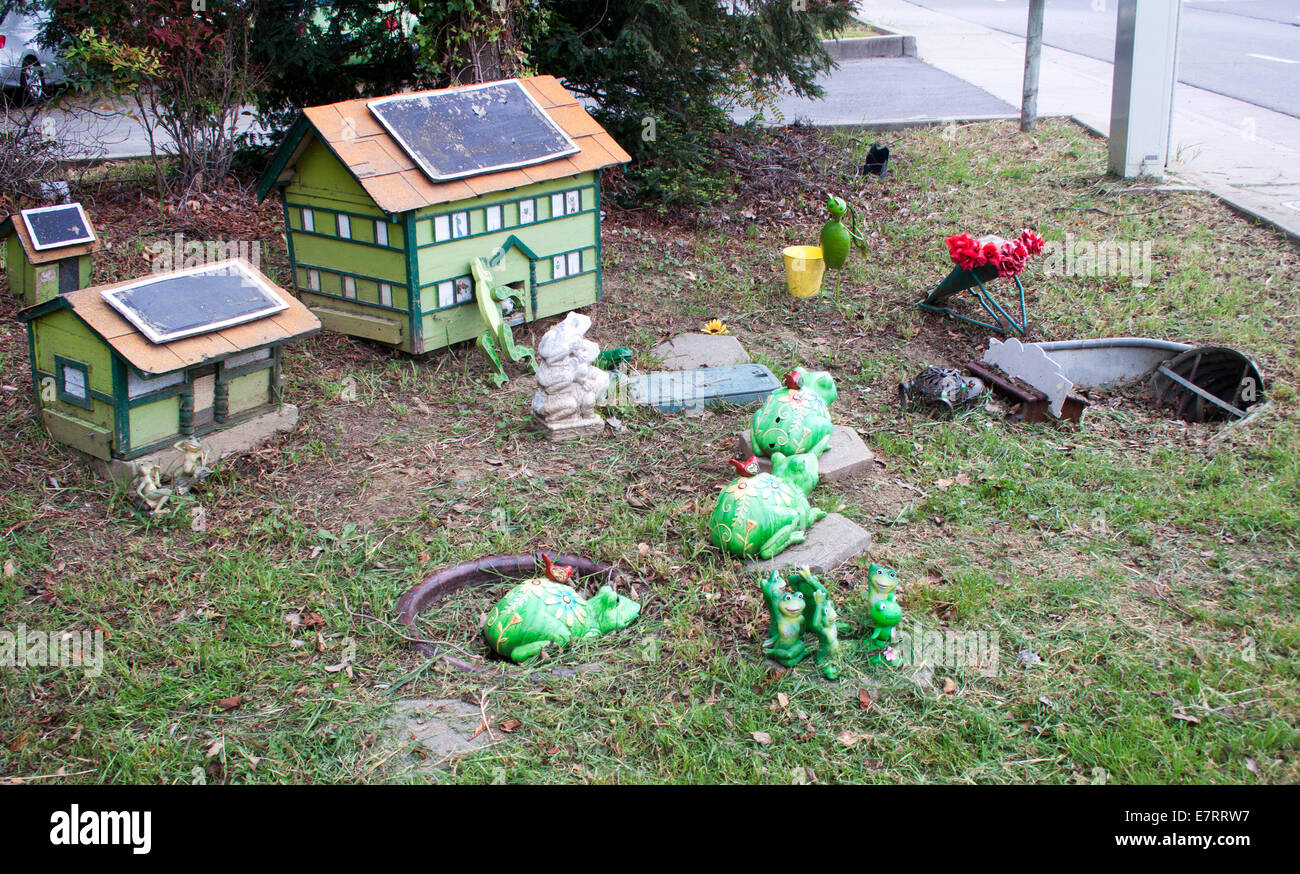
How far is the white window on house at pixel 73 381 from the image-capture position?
4.44m

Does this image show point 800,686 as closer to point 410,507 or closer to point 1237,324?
point 410,507

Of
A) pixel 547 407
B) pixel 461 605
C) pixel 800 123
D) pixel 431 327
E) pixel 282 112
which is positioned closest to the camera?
pixel 461 605

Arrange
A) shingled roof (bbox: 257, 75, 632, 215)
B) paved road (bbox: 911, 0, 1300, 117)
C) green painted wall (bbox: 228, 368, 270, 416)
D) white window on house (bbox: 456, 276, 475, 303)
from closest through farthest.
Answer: green painted wall (bbox: 228, 368, 270, 416) → shingled roof (bbox: 257, 75, 632, 215) → white window on house (bbox: 456, 276, 475, 303) → paved road (bbox: 911, 0, 1300, 117)

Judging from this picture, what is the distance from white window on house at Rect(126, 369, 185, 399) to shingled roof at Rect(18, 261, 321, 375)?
10 cm

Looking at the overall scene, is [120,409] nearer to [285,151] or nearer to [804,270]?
[285,151]

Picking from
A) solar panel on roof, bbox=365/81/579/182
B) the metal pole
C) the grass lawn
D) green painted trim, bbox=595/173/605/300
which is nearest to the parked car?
the grass lawn

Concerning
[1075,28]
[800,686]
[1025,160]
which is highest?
[1075,28]

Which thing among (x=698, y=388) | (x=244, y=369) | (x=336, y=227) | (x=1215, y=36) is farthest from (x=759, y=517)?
(x=1215, y=36)

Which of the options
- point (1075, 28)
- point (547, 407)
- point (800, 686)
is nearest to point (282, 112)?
point (547, 407)

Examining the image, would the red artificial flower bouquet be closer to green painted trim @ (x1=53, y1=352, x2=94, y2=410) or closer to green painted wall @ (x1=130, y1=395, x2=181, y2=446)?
green painted wall @ (x1=130, y1=395, x2=181, y2=446)

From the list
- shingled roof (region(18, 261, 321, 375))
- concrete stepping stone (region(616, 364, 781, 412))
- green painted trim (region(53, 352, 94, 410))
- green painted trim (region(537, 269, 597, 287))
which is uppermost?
shingled roof (region(18, 261, 321, 375))

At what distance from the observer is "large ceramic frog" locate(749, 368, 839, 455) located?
15.2 feet

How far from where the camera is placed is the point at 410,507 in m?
4.57

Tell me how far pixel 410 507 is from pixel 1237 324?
500 cm
